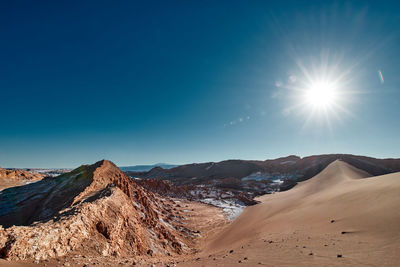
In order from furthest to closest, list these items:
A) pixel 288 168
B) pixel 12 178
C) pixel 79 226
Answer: pixel 288 168
pixel 12 178
pixel 79 226

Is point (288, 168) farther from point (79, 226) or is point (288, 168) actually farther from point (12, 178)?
point (12, 178)

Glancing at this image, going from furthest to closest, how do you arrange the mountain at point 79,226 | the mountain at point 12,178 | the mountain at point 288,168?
the mountain at point 288,168 < the mountain at point 12,178 < the mountain at point 79,226

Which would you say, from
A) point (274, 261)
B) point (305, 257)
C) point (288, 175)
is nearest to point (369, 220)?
point (305, 257)

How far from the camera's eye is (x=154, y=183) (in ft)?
116

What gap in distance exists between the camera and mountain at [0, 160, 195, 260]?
4480 millimetres

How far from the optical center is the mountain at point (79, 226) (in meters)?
4.48

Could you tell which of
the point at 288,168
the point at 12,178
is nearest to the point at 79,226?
the point at 12,178

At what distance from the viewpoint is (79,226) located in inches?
232

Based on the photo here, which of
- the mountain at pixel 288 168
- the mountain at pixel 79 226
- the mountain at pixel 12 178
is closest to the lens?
the mountain at pixel 79 226

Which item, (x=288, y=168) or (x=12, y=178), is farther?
(x=288, y=168)

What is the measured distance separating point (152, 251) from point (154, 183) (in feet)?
93.4

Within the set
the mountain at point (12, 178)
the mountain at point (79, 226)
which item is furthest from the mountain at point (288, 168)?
the mountain at point (79, 226)

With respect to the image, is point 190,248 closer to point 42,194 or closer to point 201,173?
point 42,194

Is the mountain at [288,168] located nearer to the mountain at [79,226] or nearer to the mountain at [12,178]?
the mountain at [12,178]
